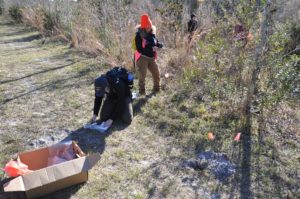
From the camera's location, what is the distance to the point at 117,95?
14.8ft

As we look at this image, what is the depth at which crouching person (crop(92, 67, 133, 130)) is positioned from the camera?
438 cm

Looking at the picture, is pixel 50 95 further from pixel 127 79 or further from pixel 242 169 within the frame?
pixel 242 169

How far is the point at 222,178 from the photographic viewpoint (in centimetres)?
348

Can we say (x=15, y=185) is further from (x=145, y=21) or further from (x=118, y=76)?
(x=145, y=21)

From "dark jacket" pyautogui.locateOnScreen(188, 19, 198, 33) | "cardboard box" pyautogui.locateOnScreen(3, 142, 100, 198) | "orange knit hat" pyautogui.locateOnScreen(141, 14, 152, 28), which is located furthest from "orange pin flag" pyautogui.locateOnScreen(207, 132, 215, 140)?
"dark jacket" pyautogui.locateOnScreen(188, 19, 198, 33)

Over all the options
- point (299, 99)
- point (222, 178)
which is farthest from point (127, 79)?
point (299, 99)

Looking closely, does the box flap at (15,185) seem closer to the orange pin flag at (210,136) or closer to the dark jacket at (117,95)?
the dark jacket at (117,95)

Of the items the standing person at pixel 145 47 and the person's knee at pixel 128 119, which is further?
the standing person at pixel 145 47

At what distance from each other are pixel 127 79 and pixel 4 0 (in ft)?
65.3

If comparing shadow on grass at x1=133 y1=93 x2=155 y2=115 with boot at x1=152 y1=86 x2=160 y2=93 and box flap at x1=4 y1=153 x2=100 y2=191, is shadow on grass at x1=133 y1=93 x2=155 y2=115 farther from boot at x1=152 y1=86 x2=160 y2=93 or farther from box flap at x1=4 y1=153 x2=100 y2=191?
box flap at x1=4 y1=153 x2=100 y2=191

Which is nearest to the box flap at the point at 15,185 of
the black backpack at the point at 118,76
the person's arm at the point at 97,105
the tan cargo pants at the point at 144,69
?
the person's arm at the point at 97,105

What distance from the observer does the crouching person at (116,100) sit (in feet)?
14.4

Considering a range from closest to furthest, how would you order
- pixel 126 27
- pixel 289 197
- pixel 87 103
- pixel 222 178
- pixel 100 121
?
pixel 289 197 < pixel 222 178 < pixel 100 121 < pixel 87 103 < pixel 126 27

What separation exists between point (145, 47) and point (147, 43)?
86 mm
